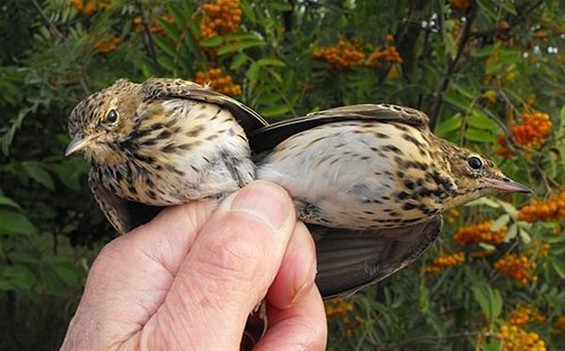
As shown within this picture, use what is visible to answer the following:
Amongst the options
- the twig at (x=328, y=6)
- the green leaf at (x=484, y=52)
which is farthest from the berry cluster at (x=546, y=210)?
the twig at (x=328, y=6)

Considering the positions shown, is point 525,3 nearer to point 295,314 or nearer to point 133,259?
point 295,314

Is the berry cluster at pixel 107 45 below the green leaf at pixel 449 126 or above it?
above

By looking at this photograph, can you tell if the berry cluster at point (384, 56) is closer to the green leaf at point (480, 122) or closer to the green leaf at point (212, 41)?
the green leaf at point (480, 122)

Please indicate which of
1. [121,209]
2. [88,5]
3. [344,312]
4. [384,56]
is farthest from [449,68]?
[121,209]

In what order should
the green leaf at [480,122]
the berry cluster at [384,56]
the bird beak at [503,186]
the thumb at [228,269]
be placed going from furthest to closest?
the berry cluster at [384,56] < the green leaf at [480,122] < the bird beak at [503,186] < the thumb at [228,269]

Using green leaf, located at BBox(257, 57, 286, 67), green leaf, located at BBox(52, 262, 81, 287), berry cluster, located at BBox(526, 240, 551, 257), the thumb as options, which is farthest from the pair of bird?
green leaf, located at BBox(52, 262, 81, 287)

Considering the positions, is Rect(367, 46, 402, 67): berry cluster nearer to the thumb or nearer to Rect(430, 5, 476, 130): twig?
Rect(430, 5, 476, 130): twig
